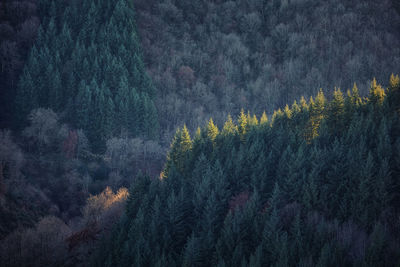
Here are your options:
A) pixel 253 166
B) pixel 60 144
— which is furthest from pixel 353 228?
pixel 60 144

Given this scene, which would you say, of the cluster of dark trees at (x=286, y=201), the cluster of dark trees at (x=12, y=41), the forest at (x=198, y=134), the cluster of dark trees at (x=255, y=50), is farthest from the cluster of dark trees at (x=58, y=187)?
the cluster of dark trees at (x=255, y=50)

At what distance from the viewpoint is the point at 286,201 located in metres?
45.8

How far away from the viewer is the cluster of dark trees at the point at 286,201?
3531cm

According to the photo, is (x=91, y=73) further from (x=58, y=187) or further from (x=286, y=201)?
(x=286, y=201)

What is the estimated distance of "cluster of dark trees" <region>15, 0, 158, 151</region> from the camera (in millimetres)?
92188

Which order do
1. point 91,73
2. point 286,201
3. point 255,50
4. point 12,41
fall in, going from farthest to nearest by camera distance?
1. point 255,50
2. point 91,73
3. point 12,41
4. point 286,201

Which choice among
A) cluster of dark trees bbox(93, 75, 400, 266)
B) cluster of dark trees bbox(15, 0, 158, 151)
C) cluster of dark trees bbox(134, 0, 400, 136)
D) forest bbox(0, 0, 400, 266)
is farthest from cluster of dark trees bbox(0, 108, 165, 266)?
cluster of dark trees bbox(134, 0, 400, 136)

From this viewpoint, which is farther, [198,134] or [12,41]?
[12,41]

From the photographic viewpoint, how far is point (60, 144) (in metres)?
81.1

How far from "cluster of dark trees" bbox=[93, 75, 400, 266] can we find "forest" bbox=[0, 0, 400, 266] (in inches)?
10.0

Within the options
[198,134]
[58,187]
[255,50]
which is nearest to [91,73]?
[58,187]

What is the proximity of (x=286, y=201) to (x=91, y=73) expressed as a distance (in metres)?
82.0

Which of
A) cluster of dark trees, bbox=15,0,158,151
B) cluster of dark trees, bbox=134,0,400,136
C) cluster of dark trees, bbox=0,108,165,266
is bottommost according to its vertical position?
cluster of dark trees, bbox=0,108,165,266

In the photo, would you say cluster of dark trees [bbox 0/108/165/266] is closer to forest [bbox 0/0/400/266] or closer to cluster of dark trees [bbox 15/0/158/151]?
forest [bbox 0/0/400/266]
